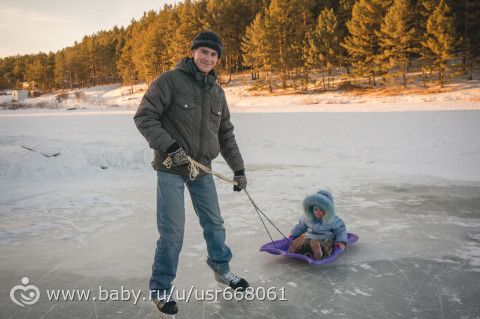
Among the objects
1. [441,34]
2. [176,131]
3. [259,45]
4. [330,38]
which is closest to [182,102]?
[176,131]

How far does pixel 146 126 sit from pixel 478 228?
14.1ft

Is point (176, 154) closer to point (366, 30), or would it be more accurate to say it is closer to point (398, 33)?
point (398, 33)

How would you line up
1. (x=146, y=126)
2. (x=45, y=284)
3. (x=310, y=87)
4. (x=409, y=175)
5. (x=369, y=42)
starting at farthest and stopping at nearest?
(x=310, y=87)
(x=369, y=42)
(x=409, y=175)
(x=45, y=284)
(x=146, y=126)

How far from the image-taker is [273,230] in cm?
486

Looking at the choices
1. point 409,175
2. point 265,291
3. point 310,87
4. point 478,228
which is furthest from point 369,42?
point 265,291

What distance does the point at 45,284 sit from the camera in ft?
11.2

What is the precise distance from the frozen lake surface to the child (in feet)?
0.61

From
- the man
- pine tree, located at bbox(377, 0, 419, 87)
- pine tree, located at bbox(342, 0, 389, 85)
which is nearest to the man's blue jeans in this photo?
the man

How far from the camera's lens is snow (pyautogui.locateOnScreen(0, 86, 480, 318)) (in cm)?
303

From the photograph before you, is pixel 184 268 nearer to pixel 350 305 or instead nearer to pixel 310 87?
pixel 350 305

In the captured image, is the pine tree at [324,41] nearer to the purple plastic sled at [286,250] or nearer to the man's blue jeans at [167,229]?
the purple plastic sled at [286,250]

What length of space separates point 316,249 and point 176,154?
1.92m

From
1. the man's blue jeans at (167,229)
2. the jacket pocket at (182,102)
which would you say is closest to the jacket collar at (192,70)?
the jacket pocket at (182,102)

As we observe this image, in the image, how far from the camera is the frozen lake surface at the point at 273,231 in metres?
3.02
